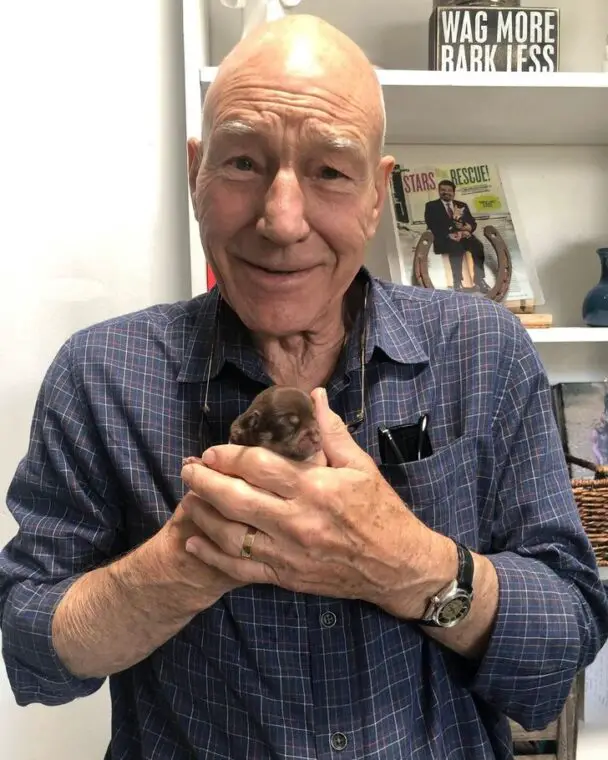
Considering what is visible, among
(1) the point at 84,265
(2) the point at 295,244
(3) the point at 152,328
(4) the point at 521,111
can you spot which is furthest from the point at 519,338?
(1) the point at 84,265

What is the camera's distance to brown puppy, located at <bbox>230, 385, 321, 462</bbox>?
69 cm

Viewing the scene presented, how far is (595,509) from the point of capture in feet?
4.15

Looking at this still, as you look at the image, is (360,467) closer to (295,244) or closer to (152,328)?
(295,244)

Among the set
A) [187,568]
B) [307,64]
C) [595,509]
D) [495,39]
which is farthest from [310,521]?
[495,39]

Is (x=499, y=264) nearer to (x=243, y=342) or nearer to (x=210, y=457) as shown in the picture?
(x=243, y=342)

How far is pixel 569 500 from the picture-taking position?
896 mm

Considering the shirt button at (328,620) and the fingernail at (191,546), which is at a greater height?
the fingernail at (191,546)

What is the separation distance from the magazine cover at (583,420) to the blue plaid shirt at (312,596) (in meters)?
0.60

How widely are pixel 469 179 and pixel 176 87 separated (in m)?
0.65

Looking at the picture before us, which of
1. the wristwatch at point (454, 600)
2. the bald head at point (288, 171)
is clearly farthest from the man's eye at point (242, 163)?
the wristwatch at point (454, 600)

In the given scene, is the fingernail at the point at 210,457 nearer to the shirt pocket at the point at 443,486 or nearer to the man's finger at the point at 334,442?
the man's finger at the point at 334,442

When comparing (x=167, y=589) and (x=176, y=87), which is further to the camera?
(x=176, y=87)

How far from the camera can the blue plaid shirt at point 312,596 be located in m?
0.84

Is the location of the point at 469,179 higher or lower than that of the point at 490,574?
higher
